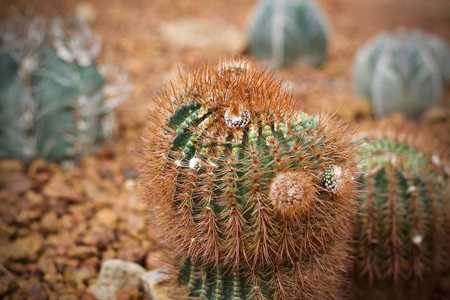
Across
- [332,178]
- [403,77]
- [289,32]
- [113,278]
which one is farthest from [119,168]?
[289,32]

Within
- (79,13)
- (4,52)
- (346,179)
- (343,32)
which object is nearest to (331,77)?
(343,32)

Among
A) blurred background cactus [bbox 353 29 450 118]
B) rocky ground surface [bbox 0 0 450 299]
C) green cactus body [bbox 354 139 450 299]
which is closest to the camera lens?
green cactus body [bbox 354 139 450 299]

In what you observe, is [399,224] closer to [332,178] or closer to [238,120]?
[332,178]

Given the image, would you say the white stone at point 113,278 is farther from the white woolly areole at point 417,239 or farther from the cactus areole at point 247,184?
the white woolly areole at point 417,239

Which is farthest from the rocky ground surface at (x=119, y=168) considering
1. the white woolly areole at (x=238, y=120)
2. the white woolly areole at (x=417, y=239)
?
the white woolly areole at (x=417, y=239)

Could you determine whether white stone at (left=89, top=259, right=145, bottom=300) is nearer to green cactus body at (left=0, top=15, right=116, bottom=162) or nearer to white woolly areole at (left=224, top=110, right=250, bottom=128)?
white woolly areole at (left=224, top=110, right=250, bottom=128)

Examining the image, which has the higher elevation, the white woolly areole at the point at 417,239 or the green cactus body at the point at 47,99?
the green cactus body at the point at 47,99

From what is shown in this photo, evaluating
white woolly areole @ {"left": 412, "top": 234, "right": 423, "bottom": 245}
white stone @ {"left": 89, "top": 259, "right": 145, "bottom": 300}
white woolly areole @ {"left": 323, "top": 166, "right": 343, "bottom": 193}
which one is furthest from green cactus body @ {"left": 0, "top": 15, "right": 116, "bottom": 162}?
white woolly areole @ {"left": 412, "top": 234, "right": 423, "bottom": 245}
